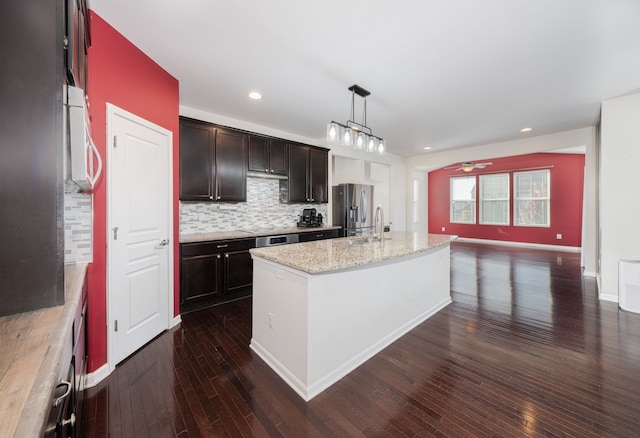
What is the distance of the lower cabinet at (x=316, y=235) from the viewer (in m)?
4.31

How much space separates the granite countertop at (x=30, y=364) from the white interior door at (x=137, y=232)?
120 centimetres

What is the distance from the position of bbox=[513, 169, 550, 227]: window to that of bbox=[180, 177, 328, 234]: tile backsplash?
6.68 metres

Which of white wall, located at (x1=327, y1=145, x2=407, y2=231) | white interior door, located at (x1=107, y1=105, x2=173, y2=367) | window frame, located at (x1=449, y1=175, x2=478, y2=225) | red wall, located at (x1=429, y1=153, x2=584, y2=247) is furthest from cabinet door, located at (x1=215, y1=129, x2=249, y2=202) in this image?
window frame, located at (x1=449, y1=175, x2=478, y2=225)

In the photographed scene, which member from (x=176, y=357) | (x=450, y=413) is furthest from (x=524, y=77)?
(x=176, y=357)

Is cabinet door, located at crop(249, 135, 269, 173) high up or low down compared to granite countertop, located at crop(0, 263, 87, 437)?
up

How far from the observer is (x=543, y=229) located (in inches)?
288

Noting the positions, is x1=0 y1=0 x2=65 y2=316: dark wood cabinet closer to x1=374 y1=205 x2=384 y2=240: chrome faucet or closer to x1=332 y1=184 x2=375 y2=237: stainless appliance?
x1=374 y1=205 x2=384 y2=240: chrome faucet

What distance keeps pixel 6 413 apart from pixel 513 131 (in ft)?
20.5

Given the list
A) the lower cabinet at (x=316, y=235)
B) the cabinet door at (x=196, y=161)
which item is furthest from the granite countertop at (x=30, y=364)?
the lower cabinet at (x=316, y=235)

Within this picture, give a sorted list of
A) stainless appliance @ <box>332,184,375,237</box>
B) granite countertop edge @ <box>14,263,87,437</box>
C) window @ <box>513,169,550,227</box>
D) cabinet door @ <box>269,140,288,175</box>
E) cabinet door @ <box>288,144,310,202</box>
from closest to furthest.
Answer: granite countertop edge @ <box>14,263,87,437</box> → cabinet door @ <box>269,140,288,175</box> → cabinet door @ <box>288,144,310,202</box> → stainless appliance @ <box>332,184,375,237</box> → window @ <box>513,169,550,227</box>

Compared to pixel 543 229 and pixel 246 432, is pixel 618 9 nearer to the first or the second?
pixel 246 432

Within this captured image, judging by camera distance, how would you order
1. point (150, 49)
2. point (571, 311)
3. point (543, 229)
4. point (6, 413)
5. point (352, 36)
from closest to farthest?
1. point (6, 413)
2. point (352, 36)
3. point (150, 49)
4. point (571, 311)
5. point (543, 229)

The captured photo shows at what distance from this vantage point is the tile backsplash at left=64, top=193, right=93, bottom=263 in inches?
71.9

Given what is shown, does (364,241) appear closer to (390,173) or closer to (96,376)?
(96,376)
